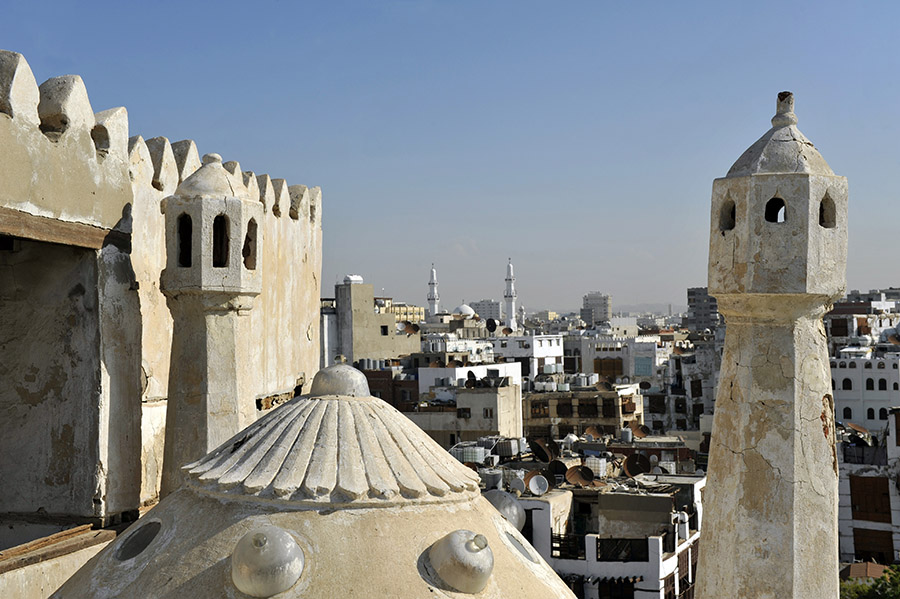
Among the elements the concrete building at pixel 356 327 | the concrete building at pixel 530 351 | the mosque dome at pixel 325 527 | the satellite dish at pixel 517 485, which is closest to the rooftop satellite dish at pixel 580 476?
the satellite dish at pixel 517 485

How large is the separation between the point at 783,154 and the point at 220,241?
383cm

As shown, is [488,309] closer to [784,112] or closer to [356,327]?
[356,327]

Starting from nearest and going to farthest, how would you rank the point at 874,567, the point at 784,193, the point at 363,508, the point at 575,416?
the point at 363,508
the point at 784,193
the point at 874,567
the point at 575,416

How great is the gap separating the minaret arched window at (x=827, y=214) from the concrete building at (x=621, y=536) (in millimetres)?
13121

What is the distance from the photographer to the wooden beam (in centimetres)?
600

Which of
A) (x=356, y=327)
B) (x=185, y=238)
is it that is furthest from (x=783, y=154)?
(x=356, y=327)

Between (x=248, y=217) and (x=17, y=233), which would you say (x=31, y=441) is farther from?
(x=248, y=217)

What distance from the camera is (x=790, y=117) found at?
5.76 meters

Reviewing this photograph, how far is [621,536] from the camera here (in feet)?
63.9

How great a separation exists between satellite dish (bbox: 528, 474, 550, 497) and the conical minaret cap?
14.2 metres

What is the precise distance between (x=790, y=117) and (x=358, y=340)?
4276 centimetres

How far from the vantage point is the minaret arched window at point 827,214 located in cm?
550

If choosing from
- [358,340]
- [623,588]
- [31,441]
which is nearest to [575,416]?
[358,340]

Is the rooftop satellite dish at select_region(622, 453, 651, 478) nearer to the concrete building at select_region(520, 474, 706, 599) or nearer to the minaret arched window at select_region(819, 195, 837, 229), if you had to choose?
the concrete building at select_region(520, 474, 706, 599)
